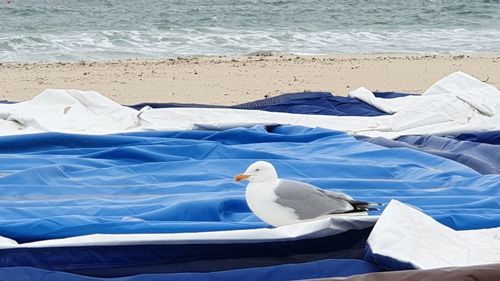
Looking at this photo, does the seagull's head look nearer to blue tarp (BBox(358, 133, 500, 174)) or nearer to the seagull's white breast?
the seagull's white breast

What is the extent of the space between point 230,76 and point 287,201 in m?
7.58

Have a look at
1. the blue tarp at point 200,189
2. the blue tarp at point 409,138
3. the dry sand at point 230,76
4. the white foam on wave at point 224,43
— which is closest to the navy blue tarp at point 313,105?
the blue tarp at point 409,138

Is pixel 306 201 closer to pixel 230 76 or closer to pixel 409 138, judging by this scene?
pixel 409 138

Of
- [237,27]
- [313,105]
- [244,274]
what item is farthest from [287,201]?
[237,27]

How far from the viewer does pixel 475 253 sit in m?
3.05

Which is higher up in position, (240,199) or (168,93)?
(240,199)

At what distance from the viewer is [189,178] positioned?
435 centimetres

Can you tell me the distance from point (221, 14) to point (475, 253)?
69.5ft

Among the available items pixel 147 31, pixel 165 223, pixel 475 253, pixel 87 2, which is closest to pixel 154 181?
pixel 165 223

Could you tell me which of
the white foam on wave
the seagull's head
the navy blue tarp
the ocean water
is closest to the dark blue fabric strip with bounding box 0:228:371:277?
the seagull's head

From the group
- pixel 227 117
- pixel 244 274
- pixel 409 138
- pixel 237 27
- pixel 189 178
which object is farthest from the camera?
pixel 237 27

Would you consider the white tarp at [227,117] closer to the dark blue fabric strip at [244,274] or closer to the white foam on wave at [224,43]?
the dark blue fabric strip at [244,274]

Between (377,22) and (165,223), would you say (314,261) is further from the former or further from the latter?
(377,22)

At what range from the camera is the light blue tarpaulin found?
3.49 metres
